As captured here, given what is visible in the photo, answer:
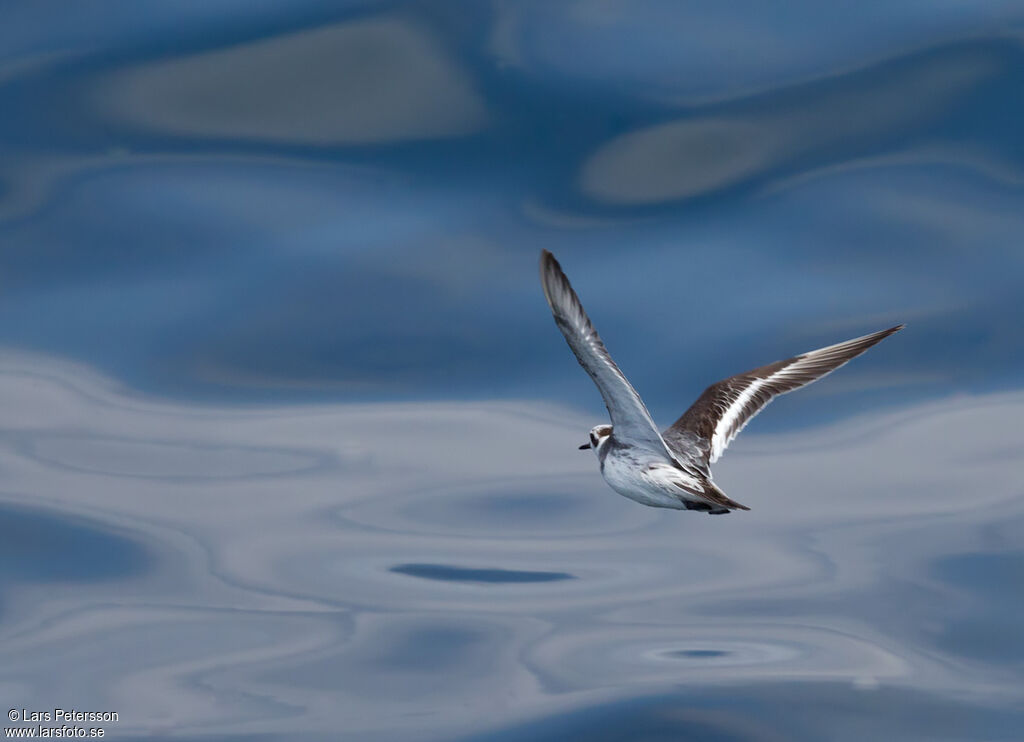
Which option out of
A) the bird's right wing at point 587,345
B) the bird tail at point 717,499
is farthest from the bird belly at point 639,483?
the bird's right wing at point 587,345

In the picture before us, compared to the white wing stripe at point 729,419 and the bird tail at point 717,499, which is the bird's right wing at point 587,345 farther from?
the white wing stripe at point 729,419

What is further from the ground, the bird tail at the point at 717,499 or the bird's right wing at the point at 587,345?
the bird's right wing at the point at 587,345

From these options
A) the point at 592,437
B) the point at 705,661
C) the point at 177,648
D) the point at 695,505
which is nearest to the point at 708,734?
the point at 705,661

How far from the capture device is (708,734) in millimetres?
7062

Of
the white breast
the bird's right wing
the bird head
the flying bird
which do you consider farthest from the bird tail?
the bird head

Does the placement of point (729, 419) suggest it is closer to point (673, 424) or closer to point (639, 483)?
point (673, 424)

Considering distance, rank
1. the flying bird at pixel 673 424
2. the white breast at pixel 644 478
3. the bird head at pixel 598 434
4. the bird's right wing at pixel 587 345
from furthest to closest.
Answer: the bird head at pixel 598 434 → the white breast at pixel 644 478 → the flying bird at pixel 673 424 → the bird's right wing at pixel 587 345

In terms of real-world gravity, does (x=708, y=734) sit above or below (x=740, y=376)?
below

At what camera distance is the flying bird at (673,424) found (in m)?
6.45

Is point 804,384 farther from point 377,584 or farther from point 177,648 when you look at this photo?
point 177,648

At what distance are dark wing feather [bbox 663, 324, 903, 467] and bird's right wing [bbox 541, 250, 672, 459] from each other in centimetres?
137

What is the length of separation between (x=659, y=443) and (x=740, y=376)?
A: 6.44ft

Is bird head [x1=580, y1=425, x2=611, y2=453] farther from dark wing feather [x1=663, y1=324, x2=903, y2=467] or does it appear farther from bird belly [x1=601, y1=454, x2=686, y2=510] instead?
bird belly [x1=601, y1=454, x2=686, y2=510]

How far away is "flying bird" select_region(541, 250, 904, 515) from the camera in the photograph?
645 cm
